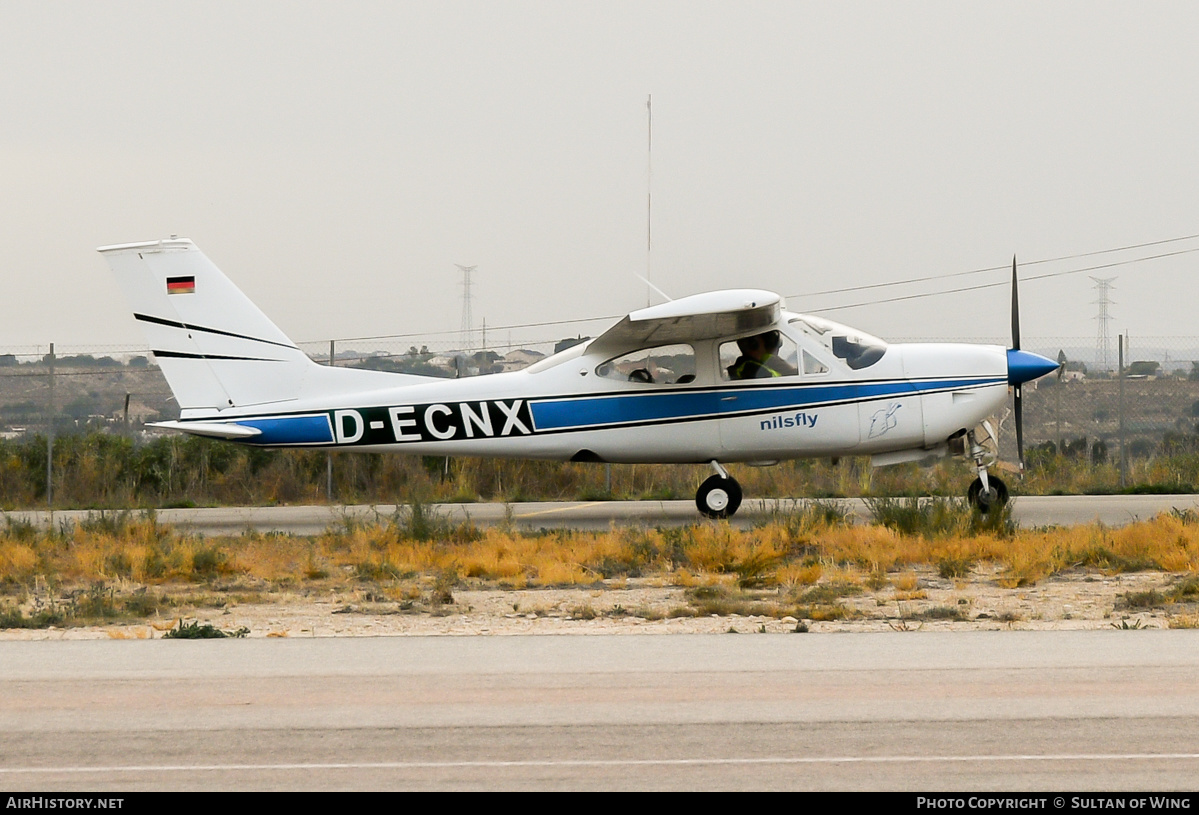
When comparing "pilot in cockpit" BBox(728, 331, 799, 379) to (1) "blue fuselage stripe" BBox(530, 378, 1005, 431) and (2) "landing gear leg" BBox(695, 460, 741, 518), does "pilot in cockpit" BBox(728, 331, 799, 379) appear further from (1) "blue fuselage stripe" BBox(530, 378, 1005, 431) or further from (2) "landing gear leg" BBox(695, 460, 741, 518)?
(2) "landing gear leg" BBox(695, 460, 741, 518)

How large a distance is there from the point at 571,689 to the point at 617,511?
1217 cm

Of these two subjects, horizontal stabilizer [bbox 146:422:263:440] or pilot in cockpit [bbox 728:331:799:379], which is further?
horizontal stabilizer [bbox 146:422:263:440]

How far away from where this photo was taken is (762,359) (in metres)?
16.1

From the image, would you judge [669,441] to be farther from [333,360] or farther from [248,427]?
[333,360]

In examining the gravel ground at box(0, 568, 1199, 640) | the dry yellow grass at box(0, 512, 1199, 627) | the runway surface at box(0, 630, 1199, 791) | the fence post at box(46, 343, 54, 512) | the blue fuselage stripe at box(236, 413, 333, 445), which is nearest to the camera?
the runway surface at box(0, 630, 1199, 791)

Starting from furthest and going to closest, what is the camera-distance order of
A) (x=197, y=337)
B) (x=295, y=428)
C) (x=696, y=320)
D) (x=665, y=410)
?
(x=197, y=337)
(x=295, y=428)
(x=665, y=410)
(x=696, y=320)

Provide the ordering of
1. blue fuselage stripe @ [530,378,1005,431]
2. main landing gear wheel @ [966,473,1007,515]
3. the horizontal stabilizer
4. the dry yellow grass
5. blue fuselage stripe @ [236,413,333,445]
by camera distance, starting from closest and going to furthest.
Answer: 1. the dry yellow grass
2. main landing gear wheel @ [966,473,1007,515]
3. blue fuselage stripe @ [530,378,1005,431]
4. the horizontal stabilizer
5. blue fuselage stripe @ [236,413,333,445]

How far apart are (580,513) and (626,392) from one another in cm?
324

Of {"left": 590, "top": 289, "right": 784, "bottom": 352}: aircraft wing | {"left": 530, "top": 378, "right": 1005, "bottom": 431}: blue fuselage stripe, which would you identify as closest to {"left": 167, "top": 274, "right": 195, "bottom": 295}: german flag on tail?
{"left": 530, "top": 378, "right": 1005, "bottom": 431}: blue fuselage stripe

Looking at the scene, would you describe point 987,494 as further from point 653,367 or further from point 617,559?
point 617,559

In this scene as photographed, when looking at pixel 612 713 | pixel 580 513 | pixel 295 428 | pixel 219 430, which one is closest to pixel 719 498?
pixel 580 513

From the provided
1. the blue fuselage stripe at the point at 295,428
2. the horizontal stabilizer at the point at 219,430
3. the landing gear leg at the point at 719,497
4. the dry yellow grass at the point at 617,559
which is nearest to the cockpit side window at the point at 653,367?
the landing gear leg at the point at 719,497

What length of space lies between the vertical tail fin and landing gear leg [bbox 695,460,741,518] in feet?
18.2

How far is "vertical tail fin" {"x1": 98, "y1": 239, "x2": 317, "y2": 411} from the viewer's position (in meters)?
16.6
